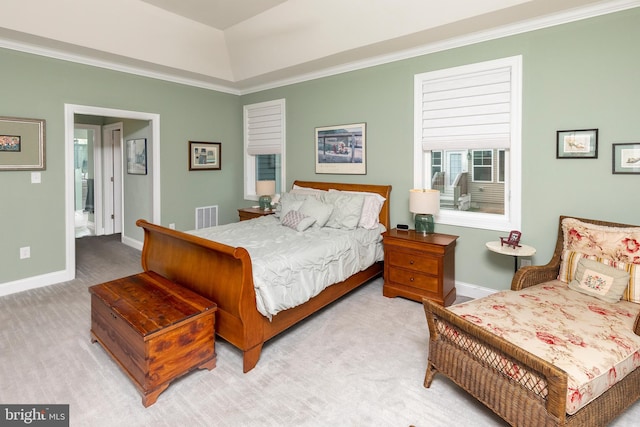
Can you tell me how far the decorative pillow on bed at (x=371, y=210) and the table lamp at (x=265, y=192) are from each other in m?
1.63

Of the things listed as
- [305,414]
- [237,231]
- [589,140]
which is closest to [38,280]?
[237,231]

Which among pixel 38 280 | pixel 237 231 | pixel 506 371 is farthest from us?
pixel 38 280

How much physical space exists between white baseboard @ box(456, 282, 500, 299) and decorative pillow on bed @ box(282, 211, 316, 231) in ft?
5.75

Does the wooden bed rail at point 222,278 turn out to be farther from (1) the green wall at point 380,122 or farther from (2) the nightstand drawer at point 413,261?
(1) the green wall at point 380,122

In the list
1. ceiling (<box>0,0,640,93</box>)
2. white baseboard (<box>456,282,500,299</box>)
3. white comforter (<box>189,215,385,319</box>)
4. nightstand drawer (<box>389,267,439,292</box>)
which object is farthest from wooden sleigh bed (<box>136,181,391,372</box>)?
ceiling (<box>0,0,640,93</box>)

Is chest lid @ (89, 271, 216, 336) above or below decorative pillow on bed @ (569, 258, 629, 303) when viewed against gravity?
below

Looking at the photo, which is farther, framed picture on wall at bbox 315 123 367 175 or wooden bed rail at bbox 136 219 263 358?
framed picture on wall at bbox 315 123 367 175

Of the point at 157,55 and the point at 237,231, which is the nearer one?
the point at 237,231

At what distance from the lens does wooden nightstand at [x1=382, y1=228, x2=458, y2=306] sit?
10.9ft

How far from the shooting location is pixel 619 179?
283cm

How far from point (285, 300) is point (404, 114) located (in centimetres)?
261

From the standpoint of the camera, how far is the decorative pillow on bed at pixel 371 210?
3947mm

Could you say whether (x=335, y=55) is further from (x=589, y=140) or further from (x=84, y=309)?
(x=84, y=309)

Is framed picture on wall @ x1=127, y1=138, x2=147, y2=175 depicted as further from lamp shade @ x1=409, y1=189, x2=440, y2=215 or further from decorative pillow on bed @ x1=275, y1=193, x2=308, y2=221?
lamp shade @ x1=409, y1=189, x2=440, y2=215
